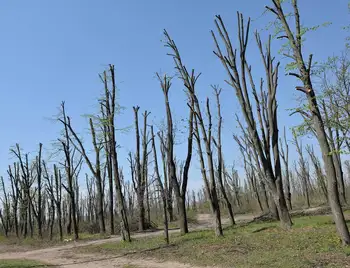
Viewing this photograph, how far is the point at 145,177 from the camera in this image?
32031 mm

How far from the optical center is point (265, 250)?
445 inches

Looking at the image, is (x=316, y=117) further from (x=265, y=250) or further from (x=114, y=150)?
(x=114, y=150)

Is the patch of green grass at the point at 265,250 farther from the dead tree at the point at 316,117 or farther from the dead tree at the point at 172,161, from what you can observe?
the dead tree at the point at 172,161

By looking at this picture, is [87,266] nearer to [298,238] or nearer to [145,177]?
[298,238]

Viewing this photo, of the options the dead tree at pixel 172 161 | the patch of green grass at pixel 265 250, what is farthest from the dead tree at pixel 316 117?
the dead tree at pixel 172 161

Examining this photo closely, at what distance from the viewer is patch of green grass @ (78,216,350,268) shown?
9203mm

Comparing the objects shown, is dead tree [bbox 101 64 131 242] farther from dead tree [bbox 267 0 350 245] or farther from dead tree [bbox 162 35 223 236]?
dead tree [bbox 267 0 350 245]

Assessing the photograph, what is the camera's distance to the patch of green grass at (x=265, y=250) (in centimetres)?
920

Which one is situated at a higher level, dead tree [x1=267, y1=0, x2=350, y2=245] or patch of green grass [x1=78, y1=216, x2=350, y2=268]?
dead tree [x1=267, y1=0, x2=350, y2=245]

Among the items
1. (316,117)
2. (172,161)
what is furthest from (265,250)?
(172,161)

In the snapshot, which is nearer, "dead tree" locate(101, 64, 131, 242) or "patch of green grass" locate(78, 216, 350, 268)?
"patch of green grass" locate(78, 216, 350, 268)

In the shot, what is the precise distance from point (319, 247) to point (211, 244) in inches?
188

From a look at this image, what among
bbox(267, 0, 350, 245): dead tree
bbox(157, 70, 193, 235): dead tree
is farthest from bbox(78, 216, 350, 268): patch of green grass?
bbox(157, 70, 193, 235): dead tree

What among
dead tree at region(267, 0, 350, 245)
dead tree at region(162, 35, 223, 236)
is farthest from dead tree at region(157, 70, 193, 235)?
dead tree at region(267, 0, 350, 245)
